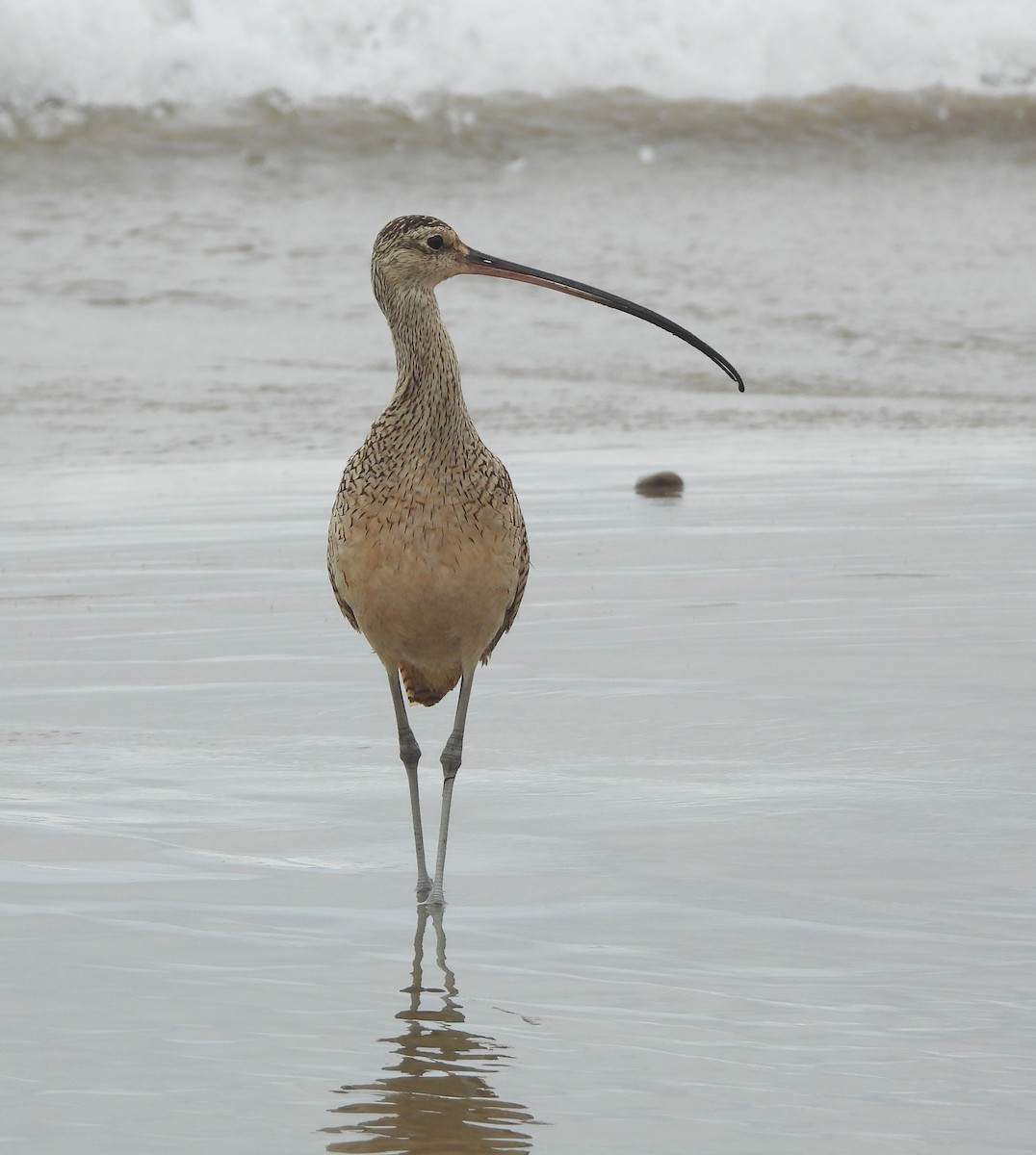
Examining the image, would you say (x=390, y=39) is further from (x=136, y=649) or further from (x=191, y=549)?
(x=136, y=649)

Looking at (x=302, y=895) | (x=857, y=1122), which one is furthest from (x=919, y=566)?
(x=857, y=1122)

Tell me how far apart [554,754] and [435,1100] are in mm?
2028

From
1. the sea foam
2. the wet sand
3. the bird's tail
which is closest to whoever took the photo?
the wet sand

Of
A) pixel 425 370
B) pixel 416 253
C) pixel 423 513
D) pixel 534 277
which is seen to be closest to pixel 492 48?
pixel 534 277

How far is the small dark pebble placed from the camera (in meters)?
8.58

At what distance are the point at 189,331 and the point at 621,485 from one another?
5287 mm

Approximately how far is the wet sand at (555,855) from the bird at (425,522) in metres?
0.36

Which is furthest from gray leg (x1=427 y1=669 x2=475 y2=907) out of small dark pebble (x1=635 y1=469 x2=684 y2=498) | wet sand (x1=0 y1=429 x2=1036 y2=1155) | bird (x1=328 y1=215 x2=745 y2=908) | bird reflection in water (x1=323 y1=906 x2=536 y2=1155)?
small dark pebble (x1=635 y1=469 x2=684 y2=498)

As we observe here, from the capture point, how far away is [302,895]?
401 cm

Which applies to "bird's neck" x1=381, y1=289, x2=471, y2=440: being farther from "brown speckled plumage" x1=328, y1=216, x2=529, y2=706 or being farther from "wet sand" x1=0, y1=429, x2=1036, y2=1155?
"wet sand" x1=0, y1=429, x2=1036, y2=1155

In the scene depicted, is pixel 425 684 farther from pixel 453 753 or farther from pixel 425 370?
pixel 425 370

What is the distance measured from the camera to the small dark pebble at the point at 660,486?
8578 millimetres

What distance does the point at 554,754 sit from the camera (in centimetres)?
507

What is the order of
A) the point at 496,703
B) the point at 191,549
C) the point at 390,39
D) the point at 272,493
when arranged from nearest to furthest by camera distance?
1. the point at 496,703
2. the point at 191,549
3. the point at 272,493
4. the point at 390,39
